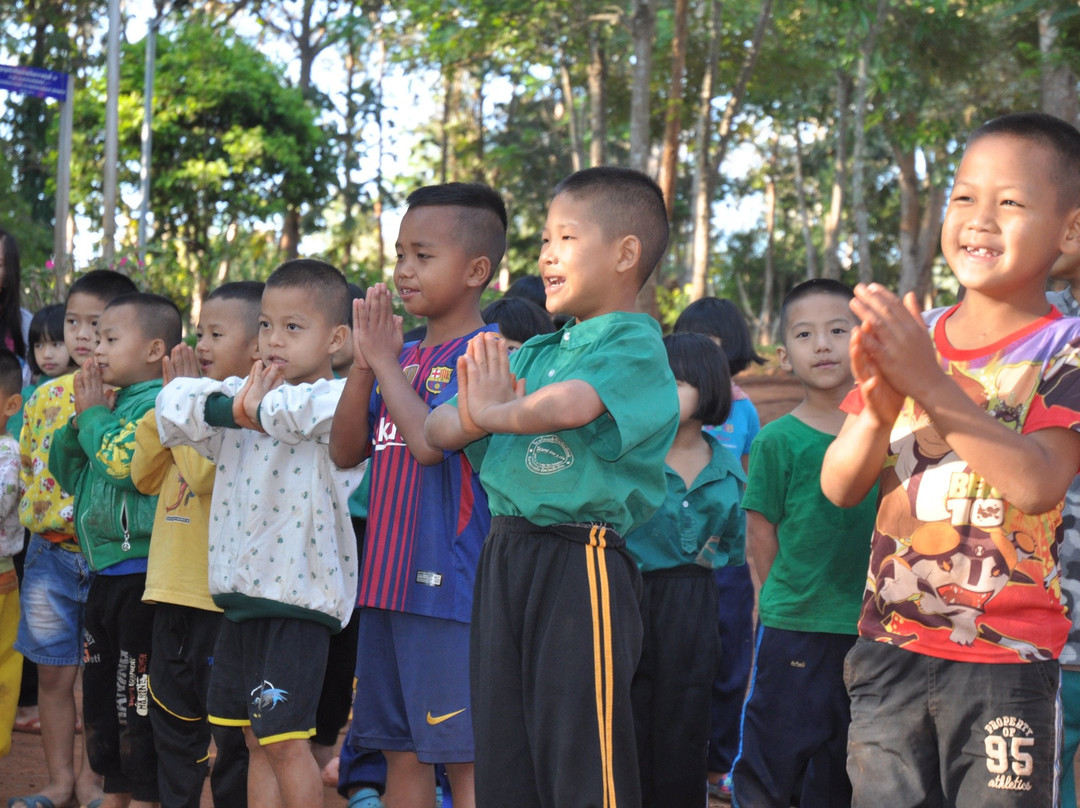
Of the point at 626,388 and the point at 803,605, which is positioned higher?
the point at 626,388

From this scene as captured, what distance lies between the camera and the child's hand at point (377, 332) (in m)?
3.12

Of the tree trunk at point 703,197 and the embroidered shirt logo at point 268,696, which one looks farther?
the tree trunk at point 703,197

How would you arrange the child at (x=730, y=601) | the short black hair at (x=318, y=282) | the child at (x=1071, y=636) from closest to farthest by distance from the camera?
1. the child at (x=1071, y=636)
2. the short black hair at (x=318, y=282)
3. the child at (x=730, y=601)

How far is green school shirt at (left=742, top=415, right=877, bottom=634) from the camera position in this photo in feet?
10.8

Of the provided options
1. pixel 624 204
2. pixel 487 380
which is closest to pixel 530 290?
pixel 624 204

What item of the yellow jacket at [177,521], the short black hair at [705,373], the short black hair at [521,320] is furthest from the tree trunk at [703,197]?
the yellow jacket at [177,521]

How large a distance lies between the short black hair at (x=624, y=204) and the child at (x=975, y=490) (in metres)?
0.79

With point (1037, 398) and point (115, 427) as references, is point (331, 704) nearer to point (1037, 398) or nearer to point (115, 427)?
point (115, 427)

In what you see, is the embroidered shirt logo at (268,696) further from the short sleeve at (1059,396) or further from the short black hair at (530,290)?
the short black hair at (530,290)

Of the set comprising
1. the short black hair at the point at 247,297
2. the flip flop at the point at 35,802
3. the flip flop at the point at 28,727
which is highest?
the short black hair at the point at 247,297

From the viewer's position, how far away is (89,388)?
3852 mm

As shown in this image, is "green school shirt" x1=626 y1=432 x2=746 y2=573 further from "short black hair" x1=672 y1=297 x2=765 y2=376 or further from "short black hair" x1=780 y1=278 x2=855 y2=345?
"short black hair" x1=672 y1=297 x2=765 y2=376

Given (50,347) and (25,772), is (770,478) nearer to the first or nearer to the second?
(25,772)

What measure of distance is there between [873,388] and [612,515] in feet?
2.57
